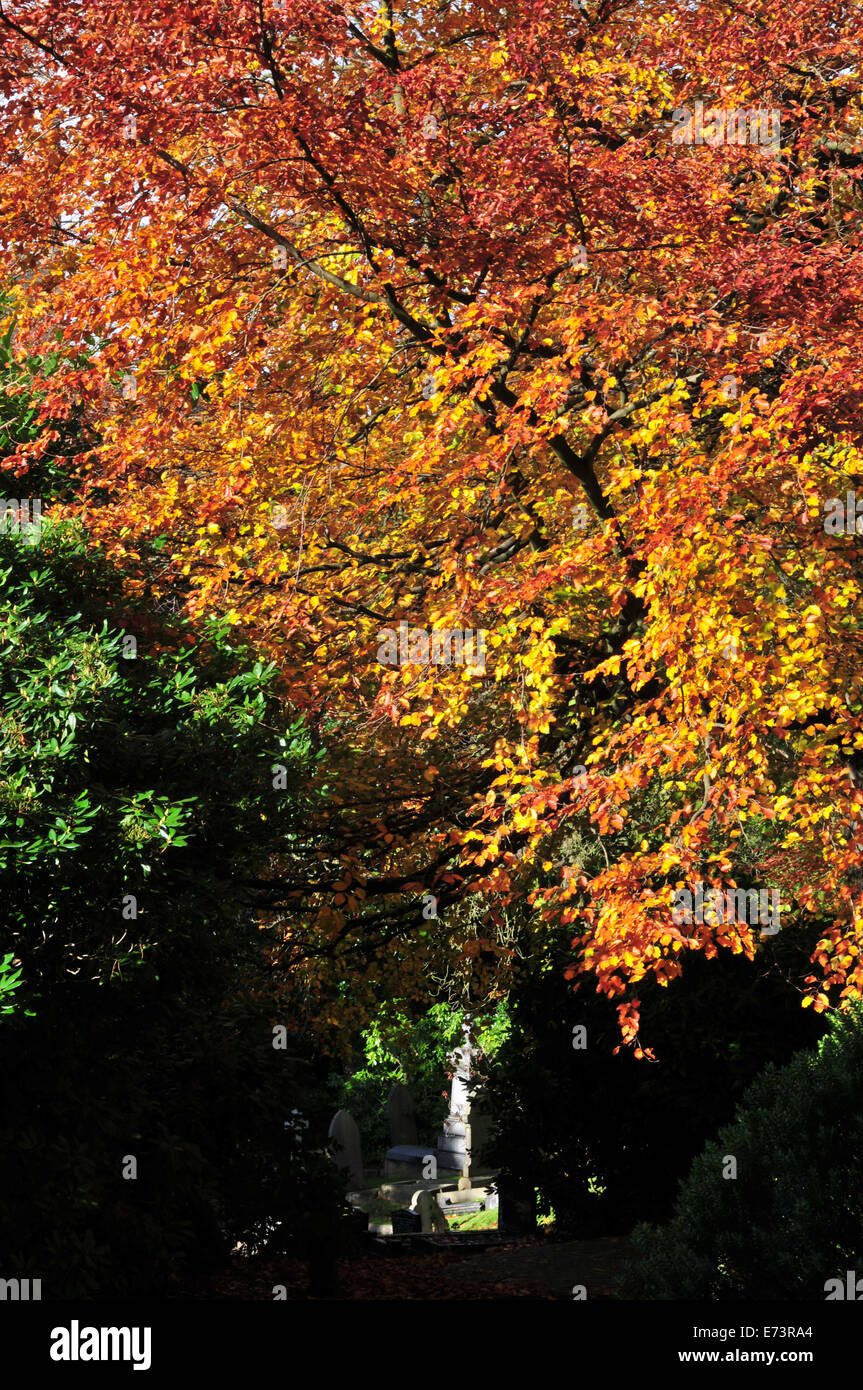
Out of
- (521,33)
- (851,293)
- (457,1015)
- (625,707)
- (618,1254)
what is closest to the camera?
(851,293)

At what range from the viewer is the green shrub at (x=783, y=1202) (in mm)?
5457

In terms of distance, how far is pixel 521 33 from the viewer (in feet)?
26.1

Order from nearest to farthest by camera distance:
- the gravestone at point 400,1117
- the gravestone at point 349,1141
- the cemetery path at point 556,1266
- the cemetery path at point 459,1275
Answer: the cemetery path at point 459,1275 → the cemetery path at point 556,1266 → the gravestone at point 349,1141 → the gravestone at point 400,1117

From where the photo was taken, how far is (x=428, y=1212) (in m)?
16.1

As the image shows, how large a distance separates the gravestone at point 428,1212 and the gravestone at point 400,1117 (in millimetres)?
6154

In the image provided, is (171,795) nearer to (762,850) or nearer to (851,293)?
(851,293)

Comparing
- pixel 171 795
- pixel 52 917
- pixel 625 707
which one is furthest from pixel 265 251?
pixel 52 917

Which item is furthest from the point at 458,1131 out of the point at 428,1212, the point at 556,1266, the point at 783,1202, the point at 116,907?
the point at 116,907

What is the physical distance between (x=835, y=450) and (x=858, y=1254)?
529 cm

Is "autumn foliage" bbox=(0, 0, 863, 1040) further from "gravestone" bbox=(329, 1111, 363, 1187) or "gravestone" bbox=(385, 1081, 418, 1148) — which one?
"gravestone" bbox=(385, 1081, 418, 1148)

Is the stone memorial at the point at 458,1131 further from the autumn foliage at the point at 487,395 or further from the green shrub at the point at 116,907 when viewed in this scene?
the green shrub at the point at 116,907

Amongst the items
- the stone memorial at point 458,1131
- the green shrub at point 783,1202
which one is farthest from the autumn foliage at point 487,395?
the stone memorial at point 458,1131

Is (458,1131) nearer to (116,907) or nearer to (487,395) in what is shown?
(487,395)

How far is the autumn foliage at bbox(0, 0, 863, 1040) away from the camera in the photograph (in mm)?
6887
